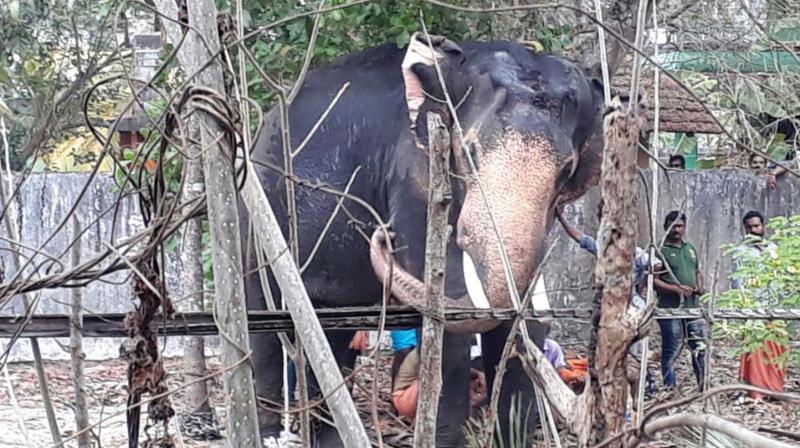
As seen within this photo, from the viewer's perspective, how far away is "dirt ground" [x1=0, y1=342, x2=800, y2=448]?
6046 millimetres

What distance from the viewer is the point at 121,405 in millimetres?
6758

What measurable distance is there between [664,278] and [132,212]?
397cm

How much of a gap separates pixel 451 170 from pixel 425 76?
44cm

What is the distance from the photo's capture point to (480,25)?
6137 millimetres

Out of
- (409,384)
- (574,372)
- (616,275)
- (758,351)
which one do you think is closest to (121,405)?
(409,384)

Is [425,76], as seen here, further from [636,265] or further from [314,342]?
[314,342]

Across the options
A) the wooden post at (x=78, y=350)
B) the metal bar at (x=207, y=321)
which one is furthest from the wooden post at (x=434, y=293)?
the wooden post at (x=78, y=350)

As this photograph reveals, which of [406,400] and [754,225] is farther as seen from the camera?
[754,225]

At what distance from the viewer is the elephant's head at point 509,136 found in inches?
187

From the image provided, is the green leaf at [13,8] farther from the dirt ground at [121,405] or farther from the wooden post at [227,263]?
the wooden post at [227,263]

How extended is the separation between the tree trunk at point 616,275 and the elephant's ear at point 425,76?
2825 mm

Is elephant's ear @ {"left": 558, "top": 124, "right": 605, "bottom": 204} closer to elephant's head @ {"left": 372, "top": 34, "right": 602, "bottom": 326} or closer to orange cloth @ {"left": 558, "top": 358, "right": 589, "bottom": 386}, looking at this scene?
elephant's head @ {"left": 372, "top": 34, "right": 602, "bottom": 326}

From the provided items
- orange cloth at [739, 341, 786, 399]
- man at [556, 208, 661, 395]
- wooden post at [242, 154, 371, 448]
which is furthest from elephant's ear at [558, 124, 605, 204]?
wooden post at [242, 154, 371, 448]

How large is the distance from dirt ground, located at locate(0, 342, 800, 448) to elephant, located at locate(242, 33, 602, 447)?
0.41 m
